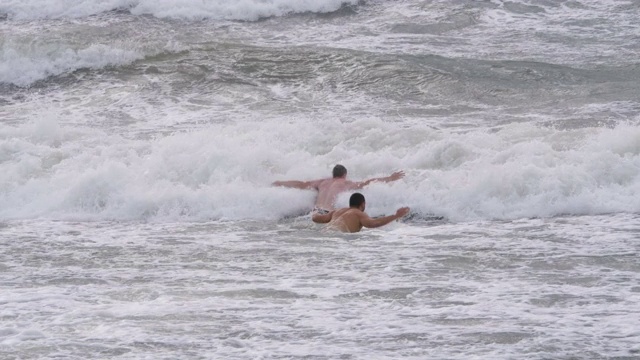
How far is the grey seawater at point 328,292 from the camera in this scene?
5965mm

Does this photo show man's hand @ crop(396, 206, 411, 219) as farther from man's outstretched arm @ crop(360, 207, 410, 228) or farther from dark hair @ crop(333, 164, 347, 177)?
dark hair @ crop(333, 164, 347, 177)

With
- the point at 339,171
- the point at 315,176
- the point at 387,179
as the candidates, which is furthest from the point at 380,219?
the point at 315,176

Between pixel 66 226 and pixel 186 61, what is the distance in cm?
865

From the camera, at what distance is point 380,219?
9711 millimetres

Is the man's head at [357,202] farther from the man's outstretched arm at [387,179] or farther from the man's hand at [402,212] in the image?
the man's outstretched arm at [387,179]

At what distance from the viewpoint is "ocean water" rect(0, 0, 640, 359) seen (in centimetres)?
635

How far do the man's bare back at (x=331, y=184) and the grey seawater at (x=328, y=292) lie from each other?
3.57 feet

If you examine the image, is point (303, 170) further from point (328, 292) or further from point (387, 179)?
point (328, 292)

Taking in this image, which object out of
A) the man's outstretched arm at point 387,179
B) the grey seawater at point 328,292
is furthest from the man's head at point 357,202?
the man's outstretched arm at point 387,179

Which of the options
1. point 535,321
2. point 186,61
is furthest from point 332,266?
point 186,61

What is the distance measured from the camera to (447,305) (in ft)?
22.0

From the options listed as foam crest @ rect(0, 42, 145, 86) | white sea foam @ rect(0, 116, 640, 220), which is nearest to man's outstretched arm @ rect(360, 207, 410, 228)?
white sea foam @ rect(0, 116, 640, 220)

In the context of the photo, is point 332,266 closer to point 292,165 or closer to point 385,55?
point 292,165

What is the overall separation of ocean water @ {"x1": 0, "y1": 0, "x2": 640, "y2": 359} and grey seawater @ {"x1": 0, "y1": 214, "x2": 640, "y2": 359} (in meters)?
0.03
